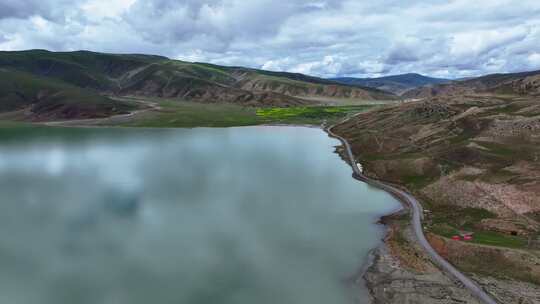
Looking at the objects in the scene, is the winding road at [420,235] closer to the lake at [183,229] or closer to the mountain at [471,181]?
the mountain at [471,181]

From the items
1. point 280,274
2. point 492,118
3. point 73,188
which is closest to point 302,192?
point 280,274

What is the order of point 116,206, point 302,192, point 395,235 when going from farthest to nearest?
point 302,192, point 116,206, point 395,235

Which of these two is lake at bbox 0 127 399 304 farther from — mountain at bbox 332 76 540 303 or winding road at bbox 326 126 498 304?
mountain at bbox 332 76 540 303


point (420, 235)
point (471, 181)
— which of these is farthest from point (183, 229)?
point (471, 181)

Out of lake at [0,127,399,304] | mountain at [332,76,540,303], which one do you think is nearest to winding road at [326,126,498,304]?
mountain at [332,76,540,303]

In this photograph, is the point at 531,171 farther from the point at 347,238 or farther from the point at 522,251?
the point at 347,238

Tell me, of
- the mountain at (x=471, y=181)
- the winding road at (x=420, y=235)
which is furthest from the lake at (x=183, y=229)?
the mountain at (x=471, y=181)

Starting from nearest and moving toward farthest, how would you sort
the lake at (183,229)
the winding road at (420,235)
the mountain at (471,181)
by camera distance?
1. the winding road at (420,235)
2. the lake at (183,229)
3. the mountain at (471,181)
